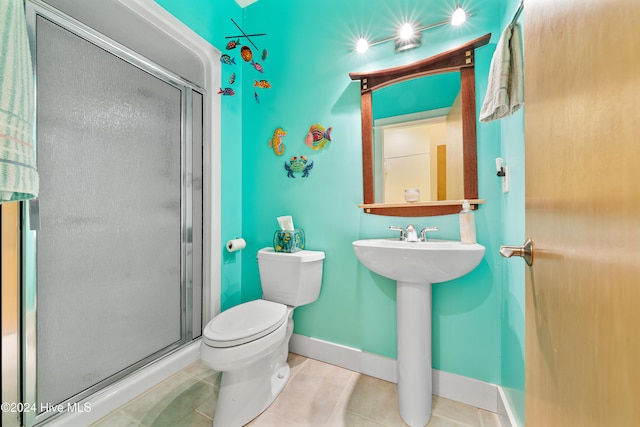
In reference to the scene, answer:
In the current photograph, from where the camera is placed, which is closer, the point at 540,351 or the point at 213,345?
the point at 540,351

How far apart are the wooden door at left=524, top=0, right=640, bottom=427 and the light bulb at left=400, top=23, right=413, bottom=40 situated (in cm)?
102

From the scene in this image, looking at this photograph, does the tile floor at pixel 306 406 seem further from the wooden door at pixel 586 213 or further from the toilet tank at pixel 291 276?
the wooden door at pixel 586 213

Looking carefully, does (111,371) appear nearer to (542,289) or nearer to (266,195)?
(266,195)

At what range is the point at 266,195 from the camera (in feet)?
5.90

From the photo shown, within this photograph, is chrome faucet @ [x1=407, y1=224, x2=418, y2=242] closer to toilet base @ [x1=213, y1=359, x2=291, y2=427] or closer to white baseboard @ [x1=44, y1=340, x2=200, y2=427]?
toilet base @ [x1=213, y1=359, x2=291, y2=427]

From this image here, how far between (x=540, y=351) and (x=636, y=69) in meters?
0.49

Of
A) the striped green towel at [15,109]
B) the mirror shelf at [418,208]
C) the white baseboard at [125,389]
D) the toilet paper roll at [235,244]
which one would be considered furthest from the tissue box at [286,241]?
the striped green towel at [15,109]

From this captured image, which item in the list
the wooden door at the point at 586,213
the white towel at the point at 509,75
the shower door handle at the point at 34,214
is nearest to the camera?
the wooden door at the point at 586,213

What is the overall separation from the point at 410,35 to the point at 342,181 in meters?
0.90

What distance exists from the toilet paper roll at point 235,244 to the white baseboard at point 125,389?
2.16ft

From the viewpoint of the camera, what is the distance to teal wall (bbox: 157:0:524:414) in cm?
119

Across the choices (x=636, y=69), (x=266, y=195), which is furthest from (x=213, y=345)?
(x=636, y=69)

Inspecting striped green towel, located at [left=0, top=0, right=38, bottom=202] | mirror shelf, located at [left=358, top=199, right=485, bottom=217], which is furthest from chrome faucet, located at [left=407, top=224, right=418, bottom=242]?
striped green towel, located at [left=0, top=0, right=38, bottom=202]

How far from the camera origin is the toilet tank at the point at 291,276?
1.44 m
